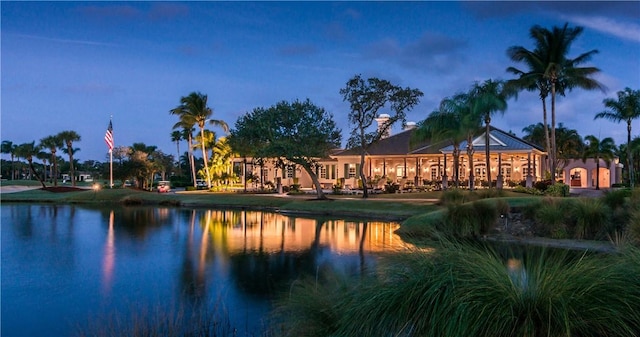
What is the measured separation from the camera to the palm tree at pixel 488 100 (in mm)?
30344

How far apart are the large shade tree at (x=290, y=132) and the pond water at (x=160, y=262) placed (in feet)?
20.3

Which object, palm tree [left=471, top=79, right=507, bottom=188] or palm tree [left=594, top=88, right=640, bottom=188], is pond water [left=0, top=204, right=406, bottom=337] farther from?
palm tree [left=594, top=88, right=640, bottom=188]

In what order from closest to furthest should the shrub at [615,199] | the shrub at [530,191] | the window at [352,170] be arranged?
1. the shrub at [615,199]
2. the shrub at [530,191]
3. the window at [352,170]

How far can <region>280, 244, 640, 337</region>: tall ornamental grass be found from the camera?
156 inches

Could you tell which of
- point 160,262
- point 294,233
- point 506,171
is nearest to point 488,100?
point 506,171

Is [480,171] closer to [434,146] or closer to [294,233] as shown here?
[434,146]

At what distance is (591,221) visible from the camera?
54.6ft

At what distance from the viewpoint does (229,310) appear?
9195 millimetres

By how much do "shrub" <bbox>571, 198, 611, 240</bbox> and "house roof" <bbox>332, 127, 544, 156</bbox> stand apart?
19.1 m

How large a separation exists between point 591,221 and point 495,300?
14.7 metres

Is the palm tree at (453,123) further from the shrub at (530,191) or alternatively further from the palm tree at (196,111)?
the palm tree at (196,111)

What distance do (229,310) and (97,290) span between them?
12.1 feet

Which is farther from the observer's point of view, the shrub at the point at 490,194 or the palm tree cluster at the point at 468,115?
the palm tree cluster at the point at 468,115

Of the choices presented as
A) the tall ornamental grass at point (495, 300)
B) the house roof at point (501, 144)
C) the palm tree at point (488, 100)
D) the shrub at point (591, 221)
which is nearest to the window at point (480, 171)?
the house roof at point (501, 144)
